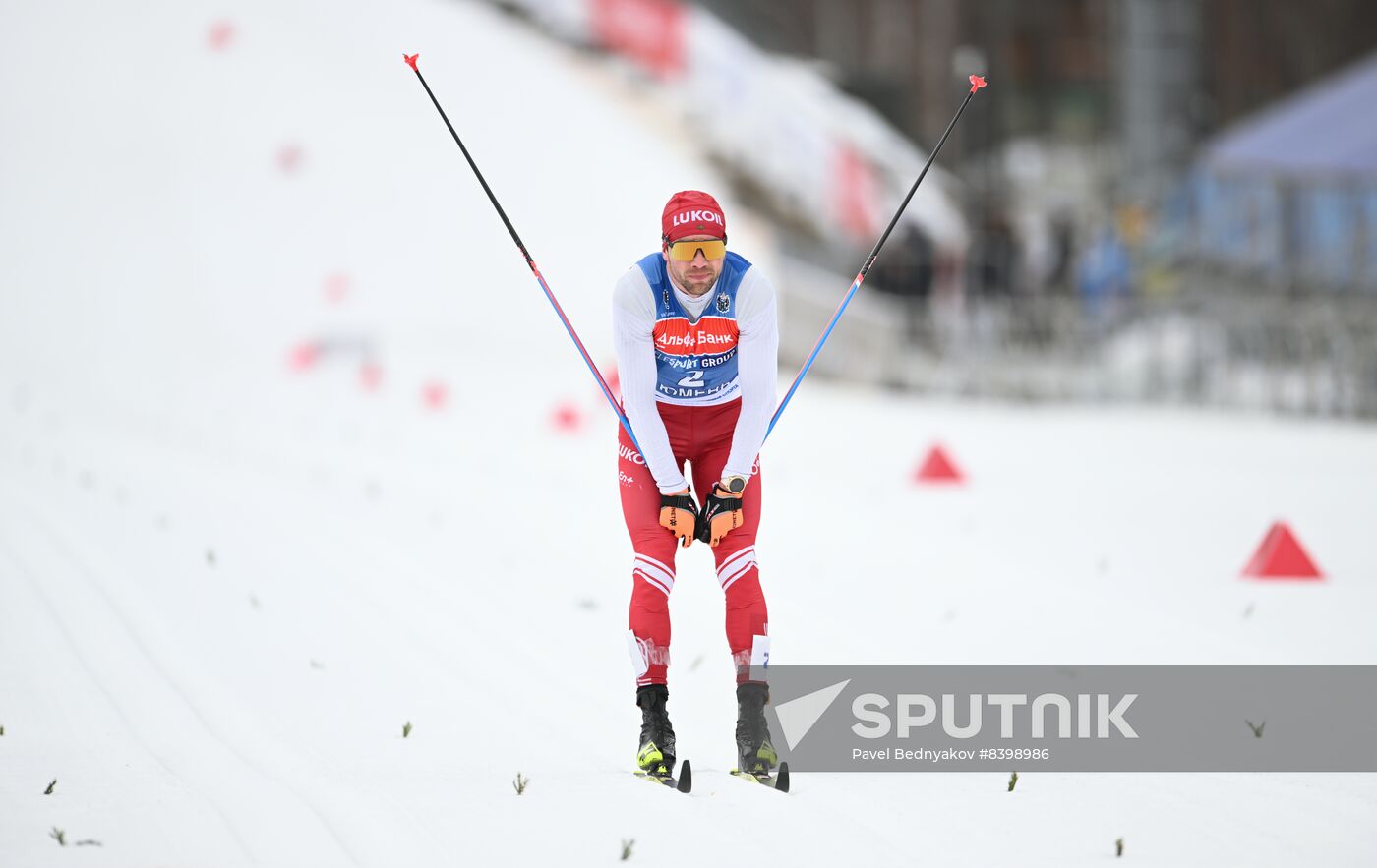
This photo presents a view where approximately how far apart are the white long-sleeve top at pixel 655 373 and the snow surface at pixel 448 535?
3.30 ft

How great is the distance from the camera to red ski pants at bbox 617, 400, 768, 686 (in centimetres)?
498

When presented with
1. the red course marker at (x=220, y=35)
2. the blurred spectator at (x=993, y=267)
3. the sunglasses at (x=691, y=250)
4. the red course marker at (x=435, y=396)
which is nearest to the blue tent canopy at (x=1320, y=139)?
the blurred spectator at (x=993, y=267)

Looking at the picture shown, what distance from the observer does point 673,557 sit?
16.4 ft

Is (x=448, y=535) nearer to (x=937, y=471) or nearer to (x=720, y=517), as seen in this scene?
(x=937, y=471)

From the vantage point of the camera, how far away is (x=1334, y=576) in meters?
8.14

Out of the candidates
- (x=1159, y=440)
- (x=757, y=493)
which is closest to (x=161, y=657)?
(x=757, y=493)

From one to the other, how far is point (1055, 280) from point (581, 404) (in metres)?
7.99

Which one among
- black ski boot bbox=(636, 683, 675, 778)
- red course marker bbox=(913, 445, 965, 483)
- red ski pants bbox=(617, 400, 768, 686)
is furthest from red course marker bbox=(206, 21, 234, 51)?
black ski boot bbox=(636, 683, 675, 778)

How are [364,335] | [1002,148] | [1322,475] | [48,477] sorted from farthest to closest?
[1002,148] → [364,335] → [1322,475] → [48,477]

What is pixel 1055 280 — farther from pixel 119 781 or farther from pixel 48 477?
pixel 119 781

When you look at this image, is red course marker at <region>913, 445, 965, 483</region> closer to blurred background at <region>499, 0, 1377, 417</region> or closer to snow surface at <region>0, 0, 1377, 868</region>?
snow surface at <region>0, 0, 1377, 868</region>

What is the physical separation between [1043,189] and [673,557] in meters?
33.5

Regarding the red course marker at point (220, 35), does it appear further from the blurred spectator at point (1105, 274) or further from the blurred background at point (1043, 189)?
the blurred spectator at point (1105, 274)

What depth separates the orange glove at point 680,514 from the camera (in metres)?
4.93
